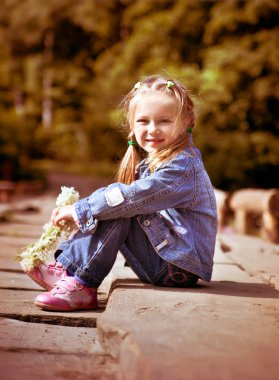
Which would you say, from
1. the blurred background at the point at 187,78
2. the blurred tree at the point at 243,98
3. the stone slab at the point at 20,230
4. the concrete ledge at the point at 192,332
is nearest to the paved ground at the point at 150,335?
the concrete ledge at the point at 192,332

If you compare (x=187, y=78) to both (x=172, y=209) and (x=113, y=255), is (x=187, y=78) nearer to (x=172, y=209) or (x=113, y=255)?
(x=172, y=209)

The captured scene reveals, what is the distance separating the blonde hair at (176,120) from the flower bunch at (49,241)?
33 cm

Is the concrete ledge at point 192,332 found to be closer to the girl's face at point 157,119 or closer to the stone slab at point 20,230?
the girl's face at point 157,119

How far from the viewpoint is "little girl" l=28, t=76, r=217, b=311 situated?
2.43 metres

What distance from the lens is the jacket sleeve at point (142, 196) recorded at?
2406 millimetres

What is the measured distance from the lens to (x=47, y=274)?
2553 millimetres

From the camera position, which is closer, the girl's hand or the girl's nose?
the girl's hand

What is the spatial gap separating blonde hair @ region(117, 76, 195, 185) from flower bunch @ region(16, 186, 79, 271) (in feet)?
1.07

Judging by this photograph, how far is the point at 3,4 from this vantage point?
29.4 metres

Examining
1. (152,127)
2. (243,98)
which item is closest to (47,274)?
(152,127)

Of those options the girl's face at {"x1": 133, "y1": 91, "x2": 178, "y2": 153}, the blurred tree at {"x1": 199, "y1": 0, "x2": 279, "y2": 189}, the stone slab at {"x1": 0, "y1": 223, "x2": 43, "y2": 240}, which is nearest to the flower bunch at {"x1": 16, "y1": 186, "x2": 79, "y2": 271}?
the girl's face at {"x1": 133, "y1": 91, "x2": 178, "y2": 153}

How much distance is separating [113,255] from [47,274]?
0.31 meters

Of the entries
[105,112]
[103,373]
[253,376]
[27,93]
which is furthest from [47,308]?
[27,93]

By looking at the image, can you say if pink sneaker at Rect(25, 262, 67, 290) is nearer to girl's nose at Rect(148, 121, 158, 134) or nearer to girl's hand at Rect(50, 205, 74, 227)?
girl's hand at Rect(50, 205, 74, 227)
